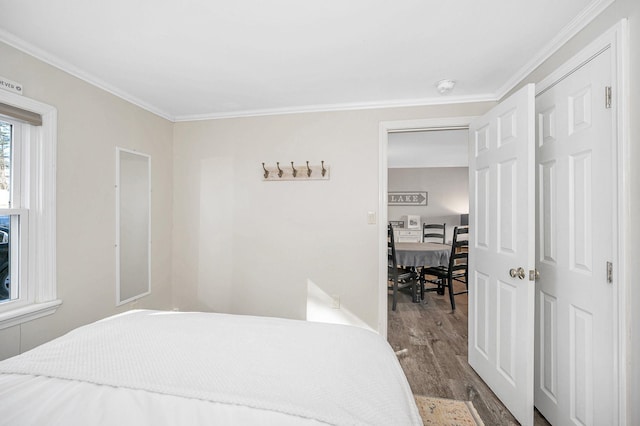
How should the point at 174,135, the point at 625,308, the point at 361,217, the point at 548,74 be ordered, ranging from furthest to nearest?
the point at 174,135, the point at 361,217, the point at 548,74, the point at 625,308

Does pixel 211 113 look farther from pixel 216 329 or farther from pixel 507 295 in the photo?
pixel 507 295

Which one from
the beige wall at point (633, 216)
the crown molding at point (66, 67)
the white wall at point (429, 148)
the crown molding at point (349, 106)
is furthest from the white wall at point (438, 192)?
the beige wall at point (633, 216)

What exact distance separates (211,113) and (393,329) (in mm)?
3028

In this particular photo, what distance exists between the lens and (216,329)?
1.44 m

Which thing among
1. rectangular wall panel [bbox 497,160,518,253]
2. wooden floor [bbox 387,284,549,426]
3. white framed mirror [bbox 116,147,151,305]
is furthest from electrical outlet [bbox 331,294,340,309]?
white framed mirror [bbox 116,147,151,305]

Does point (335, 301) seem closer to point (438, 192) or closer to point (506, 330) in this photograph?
point (506, 330)

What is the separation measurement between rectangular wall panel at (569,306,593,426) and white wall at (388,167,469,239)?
5.42 meters

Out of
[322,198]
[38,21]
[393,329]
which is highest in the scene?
[38,21]

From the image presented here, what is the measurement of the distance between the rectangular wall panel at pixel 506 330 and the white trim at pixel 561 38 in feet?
4.76

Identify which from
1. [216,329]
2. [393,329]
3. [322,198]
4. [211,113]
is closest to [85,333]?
[216,329]

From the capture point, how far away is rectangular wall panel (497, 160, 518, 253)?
71.4 inches

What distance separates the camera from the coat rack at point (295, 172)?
281cm

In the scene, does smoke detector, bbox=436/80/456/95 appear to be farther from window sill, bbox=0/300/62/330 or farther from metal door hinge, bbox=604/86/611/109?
window sill, bbox=0/300/62/330

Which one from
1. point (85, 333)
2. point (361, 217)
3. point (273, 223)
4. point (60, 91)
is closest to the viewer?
point (85, 333)
